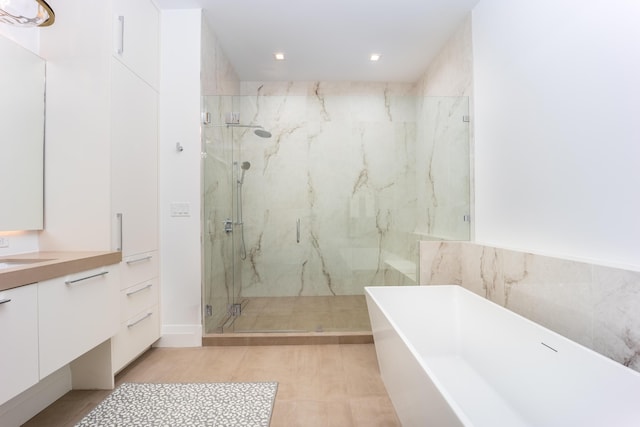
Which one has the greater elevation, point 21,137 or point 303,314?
point 21,137

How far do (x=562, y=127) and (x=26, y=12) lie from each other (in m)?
2.70

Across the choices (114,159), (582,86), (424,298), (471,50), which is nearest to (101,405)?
(114,159)

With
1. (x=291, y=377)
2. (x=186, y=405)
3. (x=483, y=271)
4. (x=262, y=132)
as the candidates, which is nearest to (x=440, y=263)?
(x=483, y=271)

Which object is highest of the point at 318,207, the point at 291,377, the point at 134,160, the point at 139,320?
the point at 134,160

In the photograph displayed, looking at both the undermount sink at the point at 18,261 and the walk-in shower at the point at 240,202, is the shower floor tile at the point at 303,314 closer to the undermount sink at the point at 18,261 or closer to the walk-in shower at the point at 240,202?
the walk-in shower at the point at 240,202

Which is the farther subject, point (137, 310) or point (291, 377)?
point (137, 310)

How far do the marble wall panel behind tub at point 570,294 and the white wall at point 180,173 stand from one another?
2287mm

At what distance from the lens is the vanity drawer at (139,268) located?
7.09ft

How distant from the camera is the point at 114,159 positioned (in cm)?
206

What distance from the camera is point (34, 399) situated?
1.77 m

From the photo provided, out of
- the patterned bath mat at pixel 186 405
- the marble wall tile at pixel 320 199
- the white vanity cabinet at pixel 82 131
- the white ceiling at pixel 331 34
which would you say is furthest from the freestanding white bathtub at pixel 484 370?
the white ceiling at pixel 331 34

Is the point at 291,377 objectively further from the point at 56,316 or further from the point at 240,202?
the point at 240,202

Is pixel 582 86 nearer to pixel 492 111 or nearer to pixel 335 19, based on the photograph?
pixel 492 111

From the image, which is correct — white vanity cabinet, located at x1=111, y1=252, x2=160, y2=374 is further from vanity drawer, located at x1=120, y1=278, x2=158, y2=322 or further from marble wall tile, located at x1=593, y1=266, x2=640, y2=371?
marble wall tile, located at x1=593, y1=266, x2=640, y2=371
